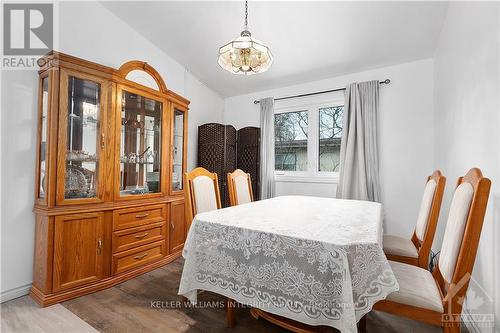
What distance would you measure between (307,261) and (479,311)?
1338 millimetres

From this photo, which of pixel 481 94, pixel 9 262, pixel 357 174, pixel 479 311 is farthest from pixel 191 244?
pixel 357 174

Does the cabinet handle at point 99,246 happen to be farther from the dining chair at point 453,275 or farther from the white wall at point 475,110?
the white wall at point 475,110

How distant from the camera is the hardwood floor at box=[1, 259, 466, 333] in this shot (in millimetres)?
1589

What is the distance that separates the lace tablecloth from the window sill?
175 centimetres

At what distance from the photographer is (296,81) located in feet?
11.8

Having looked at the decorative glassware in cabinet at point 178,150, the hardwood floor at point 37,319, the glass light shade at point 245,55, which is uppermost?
the glass light shade at point 245,55

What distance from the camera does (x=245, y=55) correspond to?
6.03ft

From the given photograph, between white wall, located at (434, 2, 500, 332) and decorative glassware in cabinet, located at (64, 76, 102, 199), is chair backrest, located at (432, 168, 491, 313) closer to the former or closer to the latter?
white wall, located at (434, 2, 500, 332)

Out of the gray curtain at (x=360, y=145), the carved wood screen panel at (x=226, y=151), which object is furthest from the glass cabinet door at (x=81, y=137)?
the gray curtain at (x=360, y=145)

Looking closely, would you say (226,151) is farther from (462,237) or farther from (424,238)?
(462,237)

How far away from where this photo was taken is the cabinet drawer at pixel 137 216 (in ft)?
7.42

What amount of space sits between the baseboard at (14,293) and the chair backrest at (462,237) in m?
2.89

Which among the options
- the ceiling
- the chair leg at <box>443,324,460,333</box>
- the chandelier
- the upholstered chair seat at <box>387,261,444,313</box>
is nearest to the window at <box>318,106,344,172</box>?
the ceiling

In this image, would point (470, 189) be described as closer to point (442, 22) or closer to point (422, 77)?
point (442, 22)
